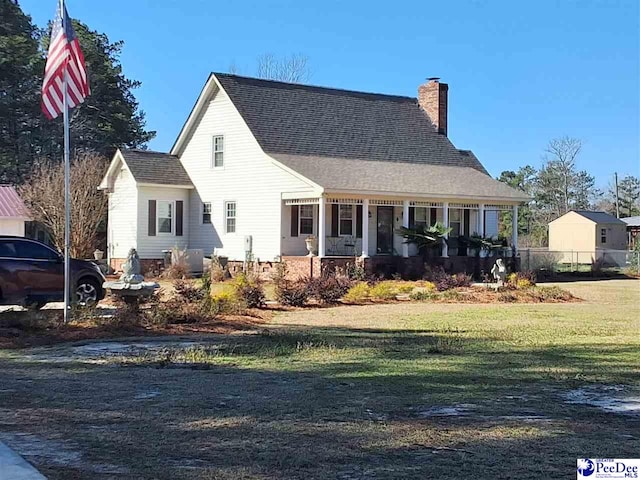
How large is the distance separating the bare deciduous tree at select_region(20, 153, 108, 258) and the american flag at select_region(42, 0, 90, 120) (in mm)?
19136

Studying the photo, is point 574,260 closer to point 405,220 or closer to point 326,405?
point 405,220

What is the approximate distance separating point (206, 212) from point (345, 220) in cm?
611

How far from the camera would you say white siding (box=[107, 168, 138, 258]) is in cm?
3334

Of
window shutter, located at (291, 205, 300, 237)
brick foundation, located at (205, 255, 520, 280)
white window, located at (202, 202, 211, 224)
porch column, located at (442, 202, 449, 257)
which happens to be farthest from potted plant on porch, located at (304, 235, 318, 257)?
white window, located at (202, 202, 211, 224)

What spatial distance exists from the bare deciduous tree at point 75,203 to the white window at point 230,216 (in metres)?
6.35

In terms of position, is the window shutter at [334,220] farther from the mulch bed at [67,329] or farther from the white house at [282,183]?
the mulch bed at [67,329]

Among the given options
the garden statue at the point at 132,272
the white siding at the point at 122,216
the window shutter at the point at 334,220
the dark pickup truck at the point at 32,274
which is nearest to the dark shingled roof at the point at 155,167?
the white siding at the point at 122,216

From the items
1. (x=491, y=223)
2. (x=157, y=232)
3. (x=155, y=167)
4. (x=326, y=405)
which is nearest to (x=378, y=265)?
(x=157, y=232)

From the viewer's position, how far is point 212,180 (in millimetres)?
34031

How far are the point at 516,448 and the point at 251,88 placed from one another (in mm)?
29154

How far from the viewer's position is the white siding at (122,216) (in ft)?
109

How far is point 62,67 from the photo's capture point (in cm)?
1540

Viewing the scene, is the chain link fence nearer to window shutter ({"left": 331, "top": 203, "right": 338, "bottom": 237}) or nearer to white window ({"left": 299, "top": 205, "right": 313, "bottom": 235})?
window shutter ({"left": 331, "top": 203, "right": 338, "bottom": 237})

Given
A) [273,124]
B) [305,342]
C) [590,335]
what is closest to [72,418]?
[305,342]
